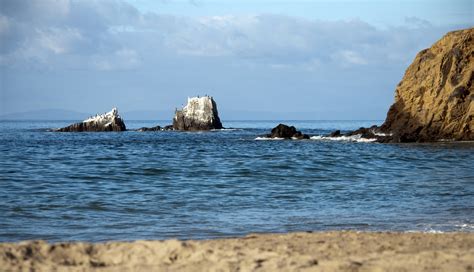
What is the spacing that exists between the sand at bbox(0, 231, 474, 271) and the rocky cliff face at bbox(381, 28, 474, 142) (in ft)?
142

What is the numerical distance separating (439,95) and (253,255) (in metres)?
46.9

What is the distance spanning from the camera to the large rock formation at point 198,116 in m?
98.1

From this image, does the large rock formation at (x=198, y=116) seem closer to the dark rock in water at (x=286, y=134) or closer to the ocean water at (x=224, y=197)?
the dark rock in water at (x=286, y=134)

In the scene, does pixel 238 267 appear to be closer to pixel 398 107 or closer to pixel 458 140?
pixel 458 140

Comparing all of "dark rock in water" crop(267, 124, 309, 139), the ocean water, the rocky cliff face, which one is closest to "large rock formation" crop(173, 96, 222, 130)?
"dark rock in water" crop(267, 124, 309, 139)

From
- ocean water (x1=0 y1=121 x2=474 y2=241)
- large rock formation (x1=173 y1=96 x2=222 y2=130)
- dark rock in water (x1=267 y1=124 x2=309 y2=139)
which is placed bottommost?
ocean water (x1=0 y1=121 x2=474 y2=241)

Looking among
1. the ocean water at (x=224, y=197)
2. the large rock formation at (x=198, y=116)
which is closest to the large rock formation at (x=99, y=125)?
the large rock formation at (x=198, y=116)

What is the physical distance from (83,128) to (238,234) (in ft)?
283

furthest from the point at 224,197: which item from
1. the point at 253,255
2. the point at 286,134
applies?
the point at 286,134

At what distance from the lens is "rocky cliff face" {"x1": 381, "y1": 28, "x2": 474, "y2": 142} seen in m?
51.6

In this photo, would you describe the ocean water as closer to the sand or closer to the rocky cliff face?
the sand

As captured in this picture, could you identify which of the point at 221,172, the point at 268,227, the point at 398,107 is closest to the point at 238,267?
the point at 268,227

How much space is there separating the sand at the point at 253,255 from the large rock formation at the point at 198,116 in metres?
87.1

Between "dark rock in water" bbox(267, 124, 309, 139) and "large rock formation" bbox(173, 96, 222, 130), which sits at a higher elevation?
"large rock formation" bbox(173, 96, 222, 130)
